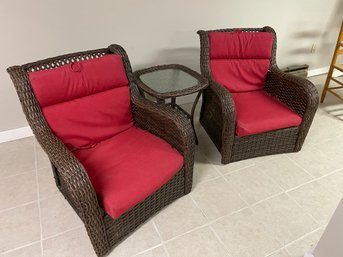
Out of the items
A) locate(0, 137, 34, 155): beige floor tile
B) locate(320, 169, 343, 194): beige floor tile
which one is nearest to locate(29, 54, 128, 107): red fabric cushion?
locate(0, 137, 34, 155): beige floor tile

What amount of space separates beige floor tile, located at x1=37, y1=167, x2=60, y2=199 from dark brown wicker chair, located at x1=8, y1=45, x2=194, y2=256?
11cm

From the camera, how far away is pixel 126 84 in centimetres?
172

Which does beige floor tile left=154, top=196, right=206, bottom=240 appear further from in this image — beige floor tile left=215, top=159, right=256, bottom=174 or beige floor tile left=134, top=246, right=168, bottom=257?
beige floor tile left=215, top=159, right=256, bottom=174

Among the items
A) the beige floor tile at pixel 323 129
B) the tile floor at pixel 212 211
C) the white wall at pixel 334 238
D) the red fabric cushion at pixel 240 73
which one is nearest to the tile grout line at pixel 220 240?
the tile floor at pixel 212 211

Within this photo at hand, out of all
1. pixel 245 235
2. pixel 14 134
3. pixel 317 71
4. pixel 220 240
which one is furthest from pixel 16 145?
pixel 317 71

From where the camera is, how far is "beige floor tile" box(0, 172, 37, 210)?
1723 millimetres

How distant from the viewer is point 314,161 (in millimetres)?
2070

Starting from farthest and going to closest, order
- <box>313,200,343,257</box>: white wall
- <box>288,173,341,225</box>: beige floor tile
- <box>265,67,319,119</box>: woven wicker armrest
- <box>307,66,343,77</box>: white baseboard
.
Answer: <box>307,66,343,77</box>: white baseboard < <box>265,67,319,119</box>: woven wicker armrest < <box>288,173,341,225</box>: beige floor tile < <box>313,200,343,257</box>: white wall

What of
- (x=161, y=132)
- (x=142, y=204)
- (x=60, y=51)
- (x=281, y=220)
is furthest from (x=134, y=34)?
(x=281, y=220)

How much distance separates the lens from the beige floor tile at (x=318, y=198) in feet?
5.45

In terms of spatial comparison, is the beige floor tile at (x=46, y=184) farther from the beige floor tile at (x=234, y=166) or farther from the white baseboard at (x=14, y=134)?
the beige floor tile at (x=234, y=166)

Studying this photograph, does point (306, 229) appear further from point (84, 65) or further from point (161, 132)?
point (84, 65)

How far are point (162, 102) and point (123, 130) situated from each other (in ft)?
1.07

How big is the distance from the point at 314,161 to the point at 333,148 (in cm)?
30
